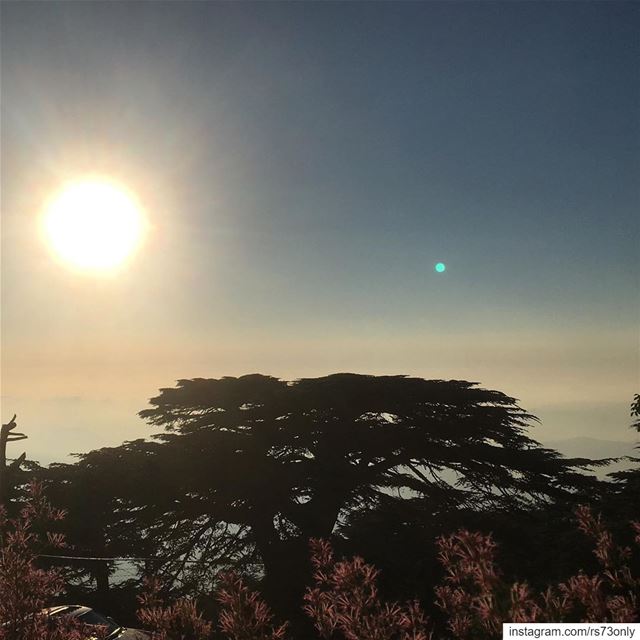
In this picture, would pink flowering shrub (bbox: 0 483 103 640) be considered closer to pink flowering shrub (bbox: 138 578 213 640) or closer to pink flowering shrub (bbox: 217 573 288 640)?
pink flowering shrub (bbox: 138 578 213 640)

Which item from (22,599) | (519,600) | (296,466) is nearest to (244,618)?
(519,600)

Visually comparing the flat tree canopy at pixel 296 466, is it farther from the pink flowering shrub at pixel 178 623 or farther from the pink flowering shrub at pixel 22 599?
the pink flowering shrub at pixel 178 623

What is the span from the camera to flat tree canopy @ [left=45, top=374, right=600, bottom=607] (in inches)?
704

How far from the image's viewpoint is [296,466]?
19.2 metres

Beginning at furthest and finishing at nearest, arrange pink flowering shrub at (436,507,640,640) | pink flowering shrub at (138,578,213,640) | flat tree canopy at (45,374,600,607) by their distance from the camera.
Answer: flat tree canopy at (45,374,600,607) → pink flowering shrub at (138,578,213,640) → pink flowering shrub at (436,507,640,640)

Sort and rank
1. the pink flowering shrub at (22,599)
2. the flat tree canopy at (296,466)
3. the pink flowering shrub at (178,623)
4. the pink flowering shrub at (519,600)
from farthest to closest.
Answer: the flat tree canopy at (296,466) < the pink flowering shrub at (22,599) < the pink flowering shrub at (178,623) < the pink flowering shrub at (519,600)

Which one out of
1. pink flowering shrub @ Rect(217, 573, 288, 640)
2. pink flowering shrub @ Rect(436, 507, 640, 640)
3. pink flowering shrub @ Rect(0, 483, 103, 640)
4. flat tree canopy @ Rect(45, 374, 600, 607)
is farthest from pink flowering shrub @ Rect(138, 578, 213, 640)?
flat tree canopy @ Rect(45, 374, 600, 607)

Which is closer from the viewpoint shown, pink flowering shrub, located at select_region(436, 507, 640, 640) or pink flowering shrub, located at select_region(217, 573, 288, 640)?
pink flowering shrub, located at select_region(436, 507, 640, 640)

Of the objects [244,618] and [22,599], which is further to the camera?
[22,599]

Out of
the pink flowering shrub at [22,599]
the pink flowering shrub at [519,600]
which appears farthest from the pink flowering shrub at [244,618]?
the pink flowering shrub at [22,599]

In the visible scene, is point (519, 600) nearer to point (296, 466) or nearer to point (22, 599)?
point (22, 599)

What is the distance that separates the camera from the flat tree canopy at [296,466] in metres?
17.9

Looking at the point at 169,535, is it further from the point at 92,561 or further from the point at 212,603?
the point at 212,603

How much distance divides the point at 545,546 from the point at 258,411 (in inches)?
489
